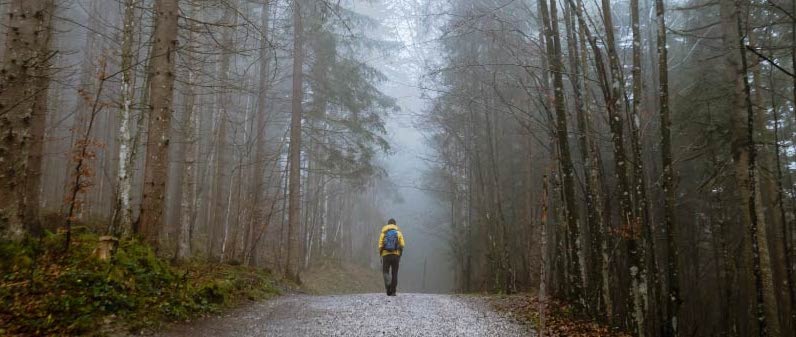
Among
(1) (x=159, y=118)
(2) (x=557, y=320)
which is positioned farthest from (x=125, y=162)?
(2) (x=557, y=320)

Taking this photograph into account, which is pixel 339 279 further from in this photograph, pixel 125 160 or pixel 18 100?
pixel 18 100

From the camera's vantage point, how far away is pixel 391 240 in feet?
40.0

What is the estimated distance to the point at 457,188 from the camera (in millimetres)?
21312

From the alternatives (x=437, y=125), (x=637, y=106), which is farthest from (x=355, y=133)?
(x=637, y=106)

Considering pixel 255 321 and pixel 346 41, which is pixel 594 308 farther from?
pixel 346 41

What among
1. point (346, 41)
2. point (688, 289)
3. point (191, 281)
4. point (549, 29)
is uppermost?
point (346, 41)

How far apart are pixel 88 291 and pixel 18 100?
8.65 feet

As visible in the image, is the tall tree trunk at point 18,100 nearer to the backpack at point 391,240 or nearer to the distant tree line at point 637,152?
the distant tree line at point 637,152

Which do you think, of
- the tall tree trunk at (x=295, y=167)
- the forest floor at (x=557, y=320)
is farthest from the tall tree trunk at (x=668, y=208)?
the tall tree trunk at (x=295, y=167)

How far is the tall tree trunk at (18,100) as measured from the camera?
624cm

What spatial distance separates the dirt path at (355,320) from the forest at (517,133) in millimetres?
1705

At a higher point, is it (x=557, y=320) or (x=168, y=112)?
(x=168, y=112)

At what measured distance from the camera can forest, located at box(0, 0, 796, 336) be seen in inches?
298

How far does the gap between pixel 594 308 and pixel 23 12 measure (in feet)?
31.8
